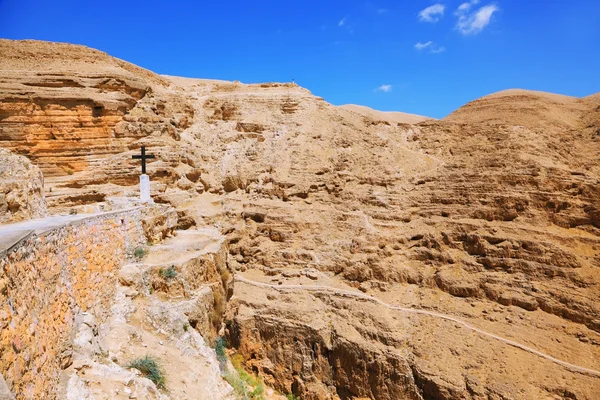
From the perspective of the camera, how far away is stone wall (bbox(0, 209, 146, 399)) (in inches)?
166

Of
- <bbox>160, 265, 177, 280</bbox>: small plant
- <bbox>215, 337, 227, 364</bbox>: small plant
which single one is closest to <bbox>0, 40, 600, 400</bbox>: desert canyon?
<bbox>160, 265, 177, 280</bbox>: small plant

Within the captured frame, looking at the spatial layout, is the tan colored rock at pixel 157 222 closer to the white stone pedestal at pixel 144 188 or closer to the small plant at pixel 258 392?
the white stone pedestal at pixel 144 188

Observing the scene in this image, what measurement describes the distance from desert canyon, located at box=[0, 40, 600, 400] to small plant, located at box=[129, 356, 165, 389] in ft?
0.72

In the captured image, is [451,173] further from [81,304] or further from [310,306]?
[81,304]

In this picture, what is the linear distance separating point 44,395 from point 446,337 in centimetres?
1104

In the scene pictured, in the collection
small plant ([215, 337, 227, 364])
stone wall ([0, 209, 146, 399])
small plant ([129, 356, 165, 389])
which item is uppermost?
stone wall ([0, 209, 146, 399])

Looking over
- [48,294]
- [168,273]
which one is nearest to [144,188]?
[168,273]

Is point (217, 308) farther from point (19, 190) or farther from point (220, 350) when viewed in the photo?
point (19, 190)

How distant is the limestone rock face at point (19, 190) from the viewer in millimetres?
8172

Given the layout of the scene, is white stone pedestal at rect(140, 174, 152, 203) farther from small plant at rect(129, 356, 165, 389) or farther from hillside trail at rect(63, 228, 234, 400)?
small plant at rect(129, 356, 165, 389)

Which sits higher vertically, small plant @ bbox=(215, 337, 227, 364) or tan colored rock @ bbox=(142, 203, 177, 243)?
tan colored rock @ bbox=(142, 203, 177, 243)

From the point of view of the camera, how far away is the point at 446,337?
40.6ft

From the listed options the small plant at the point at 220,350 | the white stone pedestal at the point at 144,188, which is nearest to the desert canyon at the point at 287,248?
the small plant at the point at 220,350

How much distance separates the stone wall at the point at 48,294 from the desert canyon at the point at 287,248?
0.13 feet
